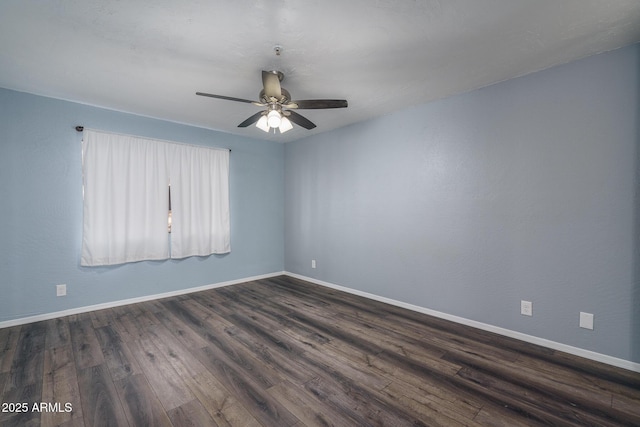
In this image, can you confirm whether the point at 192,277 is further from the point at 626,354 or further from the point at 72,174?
the point at 626,354

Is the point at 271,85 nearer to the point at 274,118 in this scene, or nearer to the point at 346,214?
the point at 274,118

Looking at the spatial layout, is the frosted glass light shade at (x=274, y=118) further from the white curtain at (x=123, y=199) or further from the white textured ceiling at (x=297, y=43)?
the white curtain at (x=123, y=199)

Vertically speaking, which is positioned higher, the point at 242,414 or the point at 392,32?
the point at 392,32

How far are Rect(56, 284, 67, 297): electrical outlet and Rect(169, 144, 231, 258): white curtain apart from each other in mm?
1186

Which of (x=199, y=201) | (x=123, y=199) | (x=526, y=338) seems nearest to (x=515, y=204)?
(x=526, y=338)

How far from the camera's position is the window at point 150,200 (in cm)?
342

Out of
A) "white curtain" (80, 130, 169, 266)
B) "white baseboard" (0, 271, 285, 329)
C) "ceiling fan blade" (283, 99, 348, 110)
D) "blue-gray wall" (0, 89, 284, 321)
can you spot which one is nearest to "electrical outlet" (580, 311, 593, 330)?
"ceiling fan blade" (283, 99, 348, 110)

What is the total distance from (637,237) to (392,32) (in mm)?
2439

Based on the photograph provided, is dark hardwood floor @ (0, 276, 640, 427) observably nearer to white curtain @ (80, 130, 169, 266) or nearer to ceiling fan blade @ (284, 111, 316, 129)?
white curtain @ (80, 130, 169, 266)

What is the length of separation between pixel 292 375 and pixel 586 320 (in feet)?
8.14

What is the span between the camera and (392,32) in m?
1.99

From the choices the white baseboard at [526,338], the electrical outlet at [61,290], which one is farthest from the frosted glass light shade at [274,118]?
the electrical outlet at [61,290]

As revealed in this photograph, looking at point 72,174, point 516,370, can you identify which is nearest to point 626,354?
point 516,370

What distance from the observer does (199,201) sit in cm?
429
